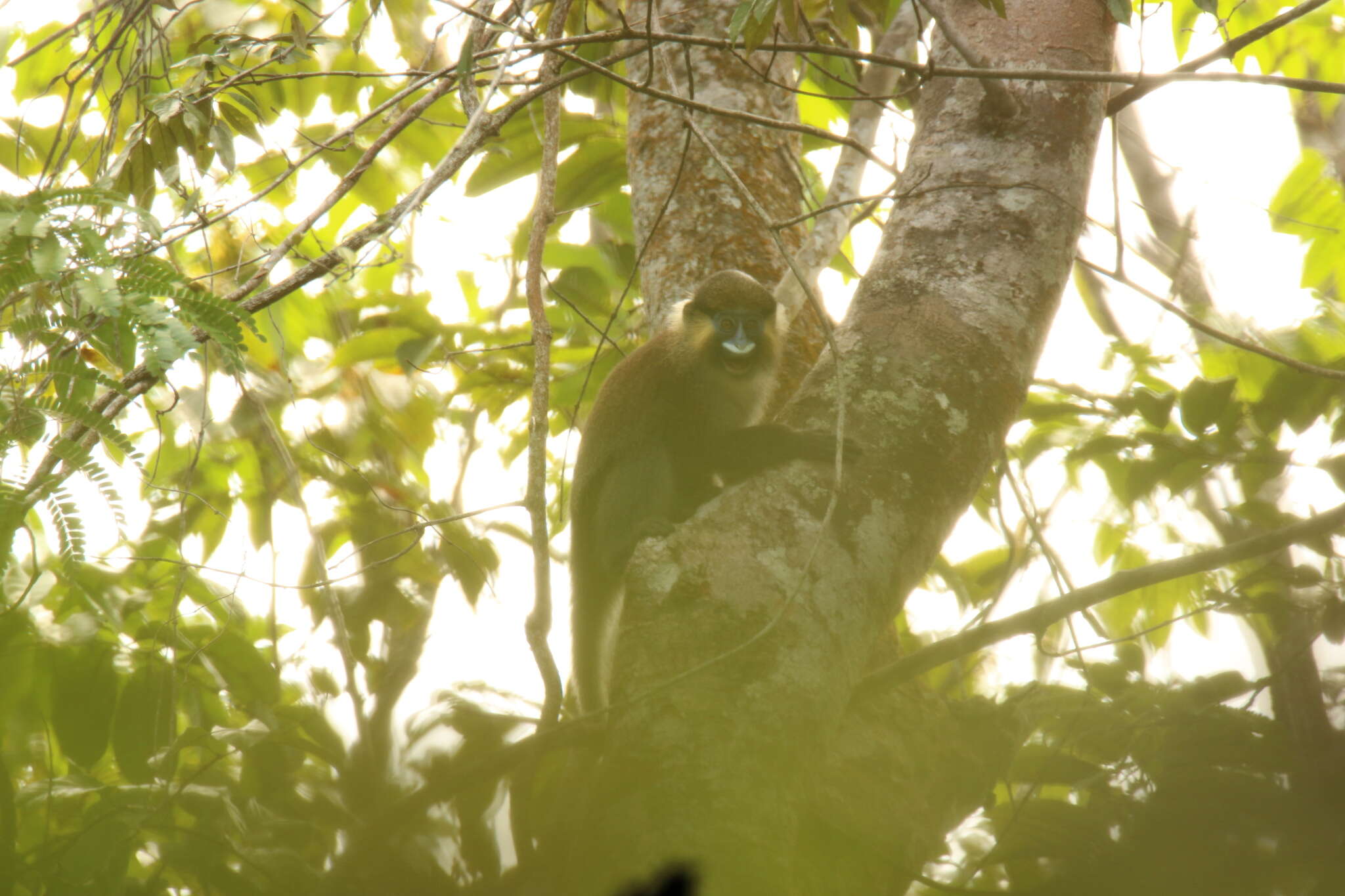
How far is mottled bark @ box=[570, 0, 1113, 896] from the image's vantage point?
1.98 m

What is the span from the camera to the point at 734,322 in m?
4.41

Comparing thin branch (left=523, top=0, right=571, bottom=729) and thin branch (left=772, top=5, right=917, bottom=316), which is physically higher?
thin branch (left=772, top=5, right=917, bottom=316)

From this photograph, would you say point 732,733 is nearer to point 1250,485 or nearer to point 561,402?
point 1250,485

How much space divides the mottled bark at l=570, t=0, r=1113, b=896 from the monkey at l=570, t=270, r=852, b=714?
3.80 feet

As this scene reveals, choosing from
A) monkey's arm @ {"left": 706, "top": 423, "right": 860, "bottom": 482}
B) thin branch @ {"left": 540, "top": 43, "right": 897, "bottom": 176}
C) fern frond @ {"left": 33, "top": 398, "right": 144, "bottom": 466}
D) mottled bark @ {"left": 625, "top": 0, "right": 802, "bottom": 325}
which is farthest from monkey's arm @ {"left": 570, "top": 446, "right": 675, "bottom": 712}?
fern frond @ {"left": 33, "top": 398, "right": 144, "bottom": 466}

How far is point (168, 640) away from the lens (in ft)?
9.84

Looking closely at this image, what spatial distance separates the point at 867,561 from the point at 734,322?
2.04m

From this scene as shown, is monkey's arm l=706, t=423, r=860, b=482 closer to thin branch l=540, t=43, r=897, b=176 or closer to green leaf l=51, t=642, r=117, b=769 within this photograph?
thin branch l=540, t=43, r=897, b=176

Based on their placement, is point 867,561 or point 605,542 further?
point 605,542

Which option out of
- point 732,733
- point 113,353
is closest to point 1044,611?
point 732,733

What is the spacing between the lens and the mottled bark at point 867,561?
77.8 inches

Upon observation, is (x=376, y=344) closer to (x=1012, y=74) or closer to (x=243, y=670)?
(x=243, y=670)

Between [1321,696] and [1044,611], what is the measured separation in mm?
582

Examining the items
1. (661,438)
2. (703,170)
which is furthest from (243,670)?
(703,170)
